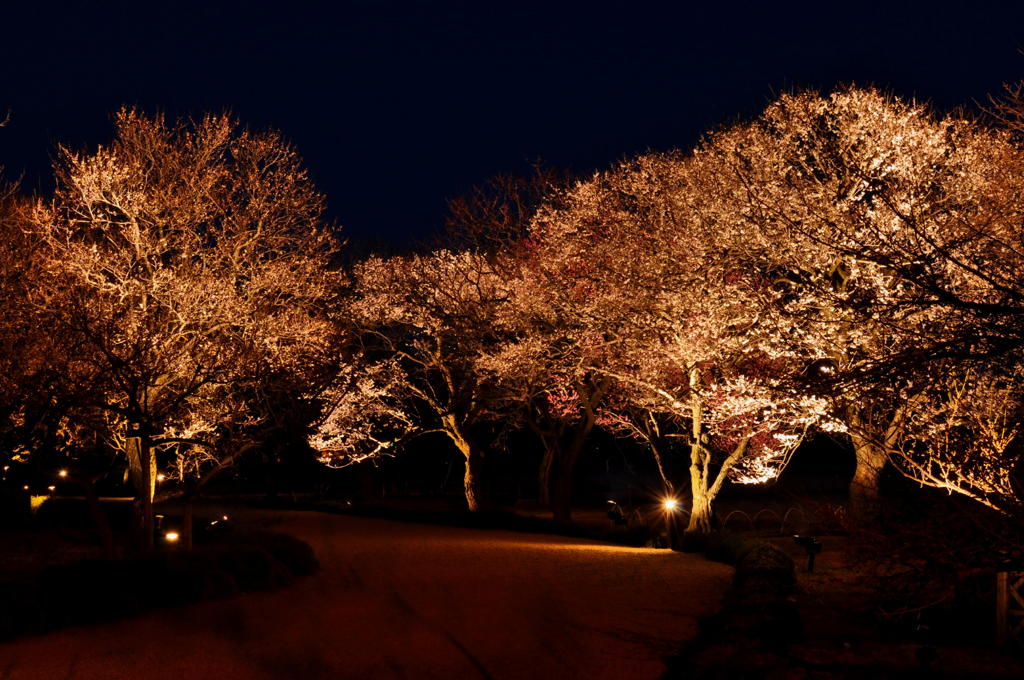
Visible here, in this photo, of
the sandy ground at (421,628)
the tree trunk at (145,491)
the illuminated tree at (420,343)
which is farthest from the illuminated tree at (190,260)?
the illuminated tree at (420,343)

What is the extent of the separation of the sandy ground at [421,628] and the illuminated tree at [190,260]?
3.92 meters

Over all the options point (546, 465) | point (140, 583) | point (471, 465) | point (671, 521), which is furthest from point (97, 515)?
point (546, 465)

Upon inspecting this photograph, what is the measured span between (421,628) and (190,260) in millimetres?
11709

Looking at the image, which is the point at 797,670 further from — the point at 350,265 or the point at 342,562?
the point at 350,265

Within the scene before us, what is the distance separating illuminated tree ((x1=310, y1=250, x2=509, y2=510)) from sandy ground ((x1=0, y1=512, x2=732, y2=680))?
36.1 ft

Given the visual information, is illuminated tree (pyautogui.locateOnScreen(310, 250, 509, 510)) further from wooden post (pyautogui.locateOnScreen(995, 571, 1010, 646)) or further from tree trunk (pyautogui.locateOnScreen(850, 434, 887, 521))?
wooden post (pyautogui.locateOnScreen(995, 571, 1010, 646))

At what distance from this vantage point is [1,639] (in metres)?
10.8

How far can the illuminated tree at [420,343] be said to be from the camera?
1086 inches

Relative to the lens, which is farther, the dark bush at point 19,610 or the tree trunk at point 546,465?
the tree trunk at point 546,465

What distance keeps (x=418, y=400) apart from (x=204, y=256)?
18.8 metres

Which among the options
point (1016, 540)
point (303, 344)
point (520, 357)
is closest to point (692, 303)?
point (520, 357)

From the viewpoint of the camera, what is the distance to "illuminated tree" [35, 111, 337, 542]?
16.5 meters

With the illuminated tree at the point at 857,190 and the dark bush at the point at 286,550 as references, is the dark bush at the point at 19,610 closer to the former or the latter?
the dark bush at the point at 286,550

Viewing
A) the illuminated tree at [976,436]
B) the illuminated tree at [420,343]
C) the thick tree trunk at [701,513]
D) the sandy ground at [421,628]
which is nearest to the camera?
the illuminated tree at [976,436]
